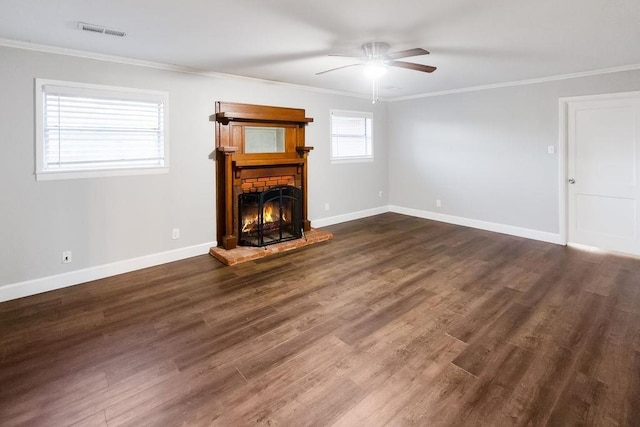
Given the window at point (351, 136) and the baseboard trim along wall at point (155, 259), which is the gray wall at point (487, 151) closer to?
the baseboard trim along wall at point (155, 259)

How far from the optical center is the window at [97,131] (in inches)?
137

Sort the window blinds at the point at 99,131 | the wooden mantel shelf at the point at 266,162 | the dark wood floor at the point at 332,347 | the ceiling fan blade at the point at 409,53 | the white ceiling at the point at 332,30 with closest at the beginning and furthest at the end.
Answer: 1. the dark wood floor at the point at 332,347
2. the white ceiling at the point at 332,30
3. the ceiling fan blade at the point at 409,53
4. the window blinds at the point at 99,131
5. the wooden mantel shelf at the point at 266,162

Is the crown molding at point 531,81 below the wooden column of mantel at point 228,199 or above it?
above

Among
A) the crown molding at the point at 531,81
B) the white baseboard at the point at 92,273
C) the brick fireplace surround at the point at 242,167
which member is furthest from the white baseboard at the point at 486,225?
the white baseboard at the point at 92,273

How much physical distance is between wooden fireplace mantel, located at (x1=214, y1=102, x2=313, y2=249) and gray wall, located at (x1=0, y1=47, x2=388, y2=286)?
14 centimetres

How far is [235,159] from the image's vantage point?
4.66 metres

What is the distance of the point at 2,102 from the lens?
3.21 m

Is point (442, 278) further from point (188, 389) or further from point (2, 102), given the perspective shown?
point (2, 102)

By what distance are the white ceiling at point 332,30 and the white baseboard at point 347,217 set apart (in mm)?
2754

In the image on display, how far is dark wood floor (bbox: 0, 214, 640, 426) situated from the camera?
1.90 m


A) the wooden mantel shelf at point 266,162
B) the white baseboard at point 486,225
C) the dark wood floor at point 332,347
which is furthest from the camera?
the white baseboard at point 486,225

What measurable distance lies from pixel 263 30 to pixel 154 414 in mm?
3029

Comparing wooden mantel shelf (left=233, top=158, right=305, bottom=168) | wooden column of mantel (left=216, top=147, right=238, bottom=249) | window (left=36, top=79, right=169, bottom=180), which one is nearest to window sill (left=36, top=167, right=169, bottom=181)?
window (left=36, top=79, right=169, bottom=180)

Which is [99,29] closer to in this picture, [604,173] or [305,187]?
[305,187]
